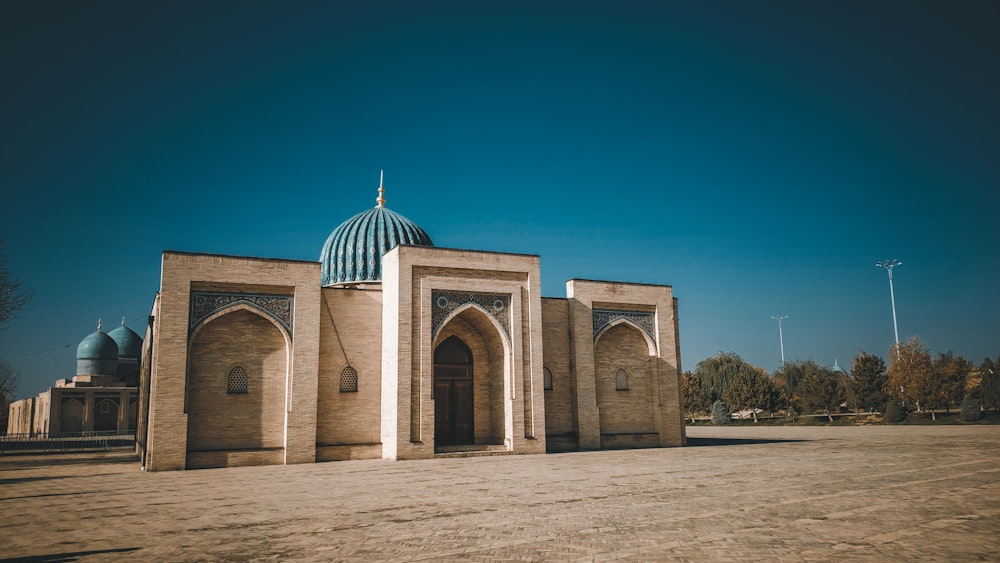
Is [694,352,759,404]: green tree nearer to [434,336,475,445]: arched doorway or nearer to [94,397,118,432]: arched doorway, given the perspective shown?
[434,336,475,445]: arched doorway

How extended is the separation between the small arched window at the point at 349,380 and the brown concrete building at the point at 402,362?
5cm

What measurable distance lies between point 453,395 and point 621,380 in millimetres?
5027

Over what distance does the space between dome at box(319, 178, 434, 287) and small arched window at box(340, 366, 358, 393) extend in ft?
17.4

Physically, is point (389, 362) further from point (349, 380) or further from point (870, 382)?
point (870, 382)

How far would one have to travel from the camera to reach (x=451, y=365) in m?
18.2

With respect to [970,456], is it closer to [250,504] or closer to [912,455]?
[912,455]

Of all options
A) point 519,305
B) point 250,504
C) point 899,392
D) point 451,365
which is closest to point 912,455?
point 519,305

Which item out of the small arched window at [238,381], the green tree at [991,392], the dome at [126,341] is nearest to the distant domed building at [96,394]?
the dome at [126,341]

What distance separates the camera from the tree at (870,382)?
3453cm

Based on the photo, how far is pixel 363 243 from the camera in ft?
71.4

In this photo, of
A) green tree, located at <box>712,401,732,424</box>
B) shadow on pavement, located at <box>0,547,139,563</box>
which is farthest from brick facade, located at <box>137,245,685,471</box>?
green tree, located at <box>712,401,732,424</box>

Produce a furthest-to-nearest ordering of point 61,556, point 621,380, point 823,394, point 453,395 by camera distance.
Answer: point 823,394 < point 621,380 < point 453,395 < point 61,556

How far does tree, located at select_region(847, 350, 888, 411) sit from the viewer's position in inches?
1359

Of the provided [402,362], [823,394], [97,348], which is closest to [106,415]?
[97,348]
